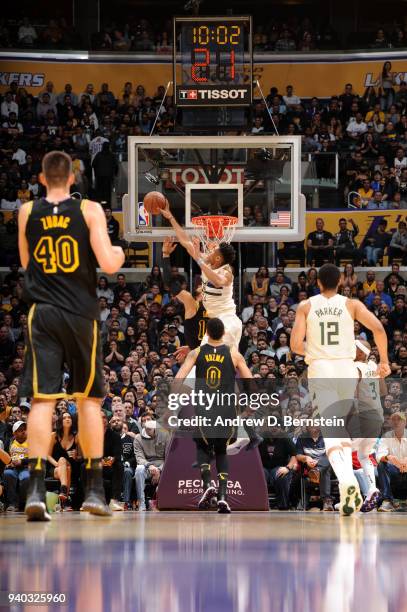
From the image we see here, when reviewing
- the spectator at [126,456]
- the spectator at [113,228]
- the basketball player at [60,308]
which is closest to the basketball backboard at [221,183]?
the spectator at [126,456]

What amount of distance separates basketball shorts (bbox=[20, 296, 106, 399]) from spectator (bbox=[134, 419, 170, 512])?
7655 millimetres

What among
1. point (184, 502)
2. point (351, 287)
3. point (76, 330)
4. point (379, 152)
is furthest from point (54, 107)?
point (76, 330)

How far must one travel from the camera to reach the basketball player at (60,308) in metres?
6.09

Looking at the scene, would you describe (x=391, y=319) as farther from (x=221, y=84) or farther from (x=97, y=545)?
(x=97, y=545)

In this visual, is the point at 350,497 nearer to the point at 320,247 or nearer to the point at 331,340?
the point at 331,340

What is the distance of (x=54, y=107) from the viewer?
27781 millimetres

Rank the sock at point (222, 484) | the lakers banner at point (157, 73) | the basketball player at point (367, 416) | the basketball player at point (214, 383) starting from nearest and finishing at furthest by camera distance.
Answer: the basketball player at point (367, 416) < the sock at point (222, 484) < the basketball player at point (214, 383) < the lakers banner at point (157, 73)

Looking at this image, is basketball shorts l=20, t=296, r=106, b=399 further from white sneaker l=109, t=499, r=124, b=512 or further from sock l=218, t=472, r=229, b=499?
white sneaker l=109, t=499, r=124, b=512

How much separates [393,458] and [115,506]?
3741 millimetres

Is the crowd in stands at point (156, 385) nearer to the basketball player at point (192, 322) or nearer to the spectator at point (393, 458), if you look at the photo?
the spectator at point (393, 458)

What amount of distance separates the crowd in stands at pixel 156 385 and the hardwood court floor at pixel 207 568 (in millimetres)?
5742

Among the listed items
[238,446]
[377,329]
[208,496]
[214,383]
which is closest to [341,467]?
[377,329]

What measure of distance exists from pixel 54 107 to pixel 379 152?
8811mm

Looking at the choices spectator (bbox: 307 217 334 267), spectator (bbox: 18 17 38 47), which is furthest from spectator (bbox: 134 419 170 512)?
spectator (bbox: 18 17 38 47)
